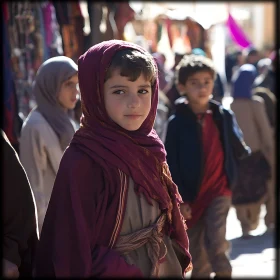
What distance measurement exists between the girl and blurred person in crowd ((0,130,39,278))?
24 cm

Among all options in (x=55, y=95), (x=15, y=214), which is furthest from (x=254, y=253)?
(x=15, y=214)

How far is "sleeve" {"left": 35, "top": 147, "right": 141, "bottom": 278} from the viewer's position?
290 centimetres

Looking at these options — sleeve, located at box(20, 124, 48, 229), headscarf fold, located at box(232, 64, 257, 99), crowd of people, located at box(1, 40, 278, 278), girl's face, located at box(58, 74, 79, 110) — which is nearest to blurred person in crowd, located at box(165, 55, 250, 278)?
girl's face, located at box(58, 74, 79, 110)

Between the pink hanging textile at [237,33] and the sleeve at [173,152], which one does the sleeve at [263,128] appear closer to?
the sleeve at [173,152]

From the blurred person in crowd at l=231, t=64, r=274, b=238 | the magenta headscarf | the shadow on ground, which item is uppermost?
the magenta headscarf

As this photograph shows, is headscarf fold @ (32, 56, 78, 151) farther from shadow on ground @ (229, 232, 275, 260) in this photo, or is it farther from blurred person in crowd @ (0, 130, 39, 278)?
shadow on ground @ (229, 232, 275, 260)

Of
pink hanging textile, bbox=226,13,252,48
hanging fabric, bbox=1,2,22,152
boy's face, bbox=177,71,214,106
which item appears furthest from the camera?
pink hanging textile, bbox=226,13,252,48

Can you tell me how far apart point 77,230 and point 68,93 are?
1.90m

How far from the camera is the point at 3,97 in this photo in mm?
5852

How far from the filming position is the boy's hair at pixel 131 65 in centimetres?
311

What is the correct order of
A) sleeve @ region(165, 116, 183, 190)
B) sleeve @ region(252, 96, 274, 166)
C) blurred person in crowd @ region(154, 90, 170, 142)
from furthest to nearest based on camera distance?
sleeve @ region(252, 96, 274, 166), blurred person in crowd @ region(154, 90, 170, 142), sleeve @ region(165, 116, 183, 190)

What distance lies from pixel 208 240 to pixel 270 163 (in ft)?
9.62

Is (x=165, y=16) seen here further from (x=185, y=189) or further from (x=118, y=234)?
(x=118, y=234)

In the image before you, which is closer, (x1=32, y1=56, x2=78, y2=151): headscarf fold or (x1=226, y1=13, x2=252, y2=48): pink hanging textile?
(x1=32, y1=56, x2=78, y2=151): headscarf fold
